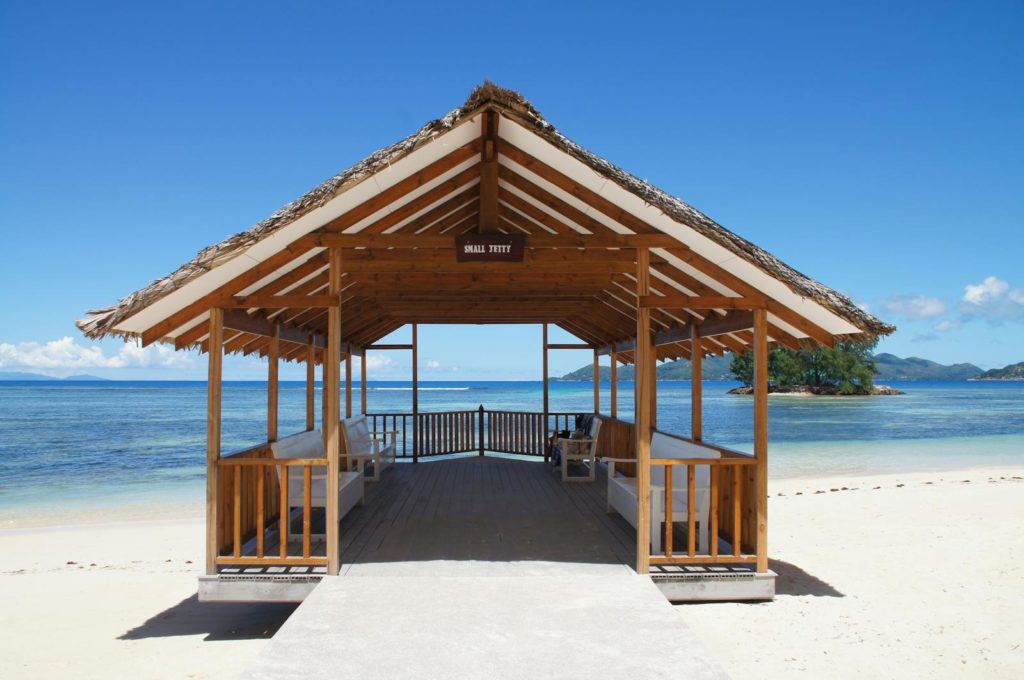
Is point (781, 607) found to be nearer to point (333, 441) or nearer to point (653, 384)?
point (653, 384)

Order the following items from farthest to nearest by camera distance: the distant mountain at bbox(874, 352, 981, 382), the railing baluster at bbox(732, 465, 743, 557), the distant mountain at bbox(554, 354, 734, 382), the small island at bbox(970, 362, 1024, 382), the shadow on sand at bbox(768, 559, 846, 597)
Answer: the distant mountain at bbox(874, 352, 981, 382) < the small island at bbox(970, 362, 1024, 382) < the distant mountain at bbox(554, 354, 734, 382) < the shadow on sand at bbox(768, 559, 846, 597) < the railing baluster at bbox(732, 465, 743, 557)

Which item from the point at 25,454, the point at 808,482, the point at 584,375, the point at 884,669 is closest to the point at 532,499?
the point at 884,669

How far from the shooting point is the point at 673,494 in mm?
6340

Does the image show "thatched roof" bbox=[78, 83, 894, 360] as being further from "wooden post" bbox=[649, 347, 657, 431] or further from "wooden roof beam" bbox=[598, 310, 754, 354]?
"wooden post" bbox=[649, 347, 657, 431]

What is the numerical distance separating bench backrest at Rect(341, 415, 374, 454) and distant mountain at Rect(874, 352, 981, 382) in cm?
17938

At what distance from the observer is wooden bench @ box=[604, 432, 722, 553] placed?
18.2 ft

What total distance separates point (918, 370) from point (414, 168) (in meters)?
208

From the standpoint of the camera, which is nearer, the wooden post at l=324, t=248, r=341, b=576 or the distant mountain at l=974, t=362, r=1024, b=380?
the wooden post at l=324, t=248, r=341, b=576

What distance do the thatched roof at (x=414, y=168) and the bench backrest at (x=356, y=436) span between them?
13.9ft

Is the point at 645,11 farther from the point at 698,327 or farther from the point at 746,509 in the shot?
the point at 746,509

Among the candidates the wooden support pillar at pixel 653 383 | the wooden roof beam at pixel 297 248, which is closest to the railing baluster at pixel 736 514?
the wooden support pillar at pixel 653 383

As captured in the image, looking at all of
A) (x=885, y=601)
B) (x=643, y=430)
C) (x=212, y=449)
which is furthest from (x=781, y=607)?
(x=212, y=449)

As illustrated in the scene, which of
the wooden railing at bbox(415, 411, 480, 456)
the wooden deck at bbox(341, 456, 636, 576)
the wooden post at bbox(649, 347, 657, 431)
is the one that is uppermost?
the wooden post at bbox(649, 347, 657, 431)

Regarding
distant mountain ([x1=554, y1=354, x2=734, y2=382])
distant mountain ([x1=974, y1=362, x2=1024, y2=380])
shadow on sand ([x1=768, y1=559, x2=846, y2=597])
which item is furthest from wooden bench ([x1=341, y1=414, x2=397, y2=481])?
distant mountain ([x1=974, y1=362, x2=1024, y2=380])
